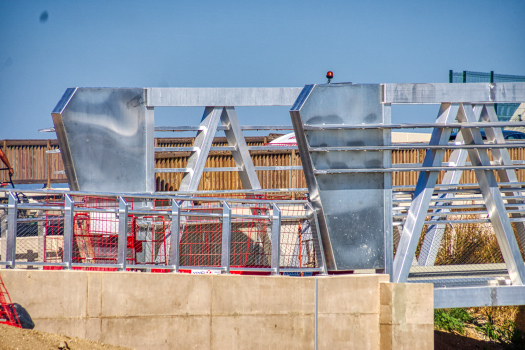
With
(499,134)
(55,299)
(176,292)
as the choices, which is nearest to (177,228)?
(176,292)

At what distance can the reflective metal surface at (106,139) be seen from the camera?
30.8 feet

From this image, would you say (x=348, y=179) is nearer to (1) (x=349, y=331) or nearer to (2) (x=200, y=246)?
(1) (x=349, y=331)

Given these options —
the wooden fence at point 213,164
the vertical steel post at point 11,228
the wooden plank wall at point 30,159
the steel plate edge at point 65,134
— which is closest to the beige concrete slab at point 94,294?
the vertical steel post at point 11,228

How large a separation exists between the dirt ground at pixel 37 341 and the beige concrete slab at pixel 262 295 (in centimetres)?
152

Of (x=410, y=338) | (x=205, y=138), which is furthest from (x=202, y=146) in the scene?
(x=410, y=338)

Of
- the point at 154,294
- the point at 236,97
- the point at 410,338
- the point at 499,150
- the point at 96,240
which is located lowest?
the point at 410,338

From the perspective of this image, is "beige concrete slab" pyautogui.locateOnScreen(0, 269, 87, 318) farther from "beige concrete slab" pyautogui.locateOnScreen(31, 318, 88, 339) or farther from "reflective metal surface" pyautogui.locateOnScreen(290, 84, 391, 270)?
"reflective metal surface" pyautogui.locateOnScreen(290, 84, 391, 270)

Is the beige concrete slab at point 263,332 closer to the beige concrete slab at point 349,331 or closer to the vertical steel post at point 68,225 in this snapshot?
the beige concrete slab at point 349,331

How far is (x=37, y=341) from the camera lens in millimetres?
6094

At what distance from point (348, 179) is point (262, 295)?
211cm

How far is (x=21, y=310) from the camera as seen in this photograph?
6672 mm

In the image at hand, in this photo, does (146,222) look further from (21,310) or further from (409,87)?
(409,87)

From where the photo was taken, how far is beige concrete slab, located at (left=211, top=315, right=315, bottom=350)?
7551mm

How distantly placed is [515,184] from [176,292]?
5506 millimetres
